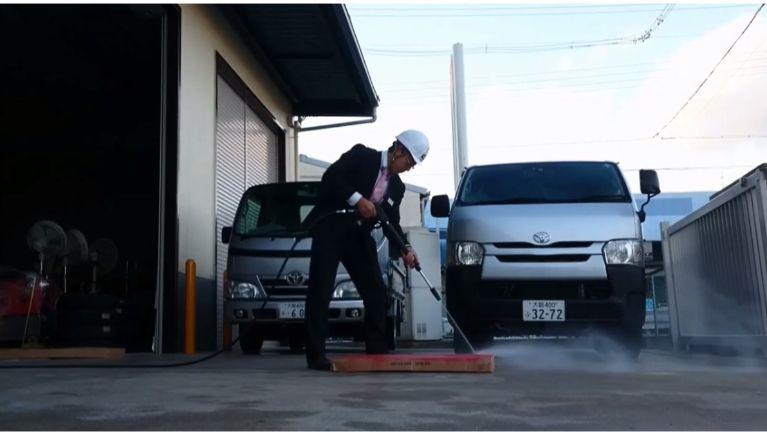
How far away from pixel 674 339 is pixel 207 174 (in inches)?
247

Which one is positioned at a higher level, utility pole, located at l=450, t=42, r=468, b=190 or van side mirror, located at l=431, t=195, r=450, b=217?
utility pole, located at l=450, t=42, r=468, b=190

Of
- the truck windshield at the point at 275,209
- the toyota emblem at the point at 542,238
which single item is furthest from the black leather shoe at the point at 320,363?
the truck windshield at the point at 275,209

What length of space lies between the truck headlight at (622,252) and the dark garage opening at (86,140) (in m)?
6.19

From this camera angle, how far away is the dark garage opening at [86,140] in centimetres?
1100

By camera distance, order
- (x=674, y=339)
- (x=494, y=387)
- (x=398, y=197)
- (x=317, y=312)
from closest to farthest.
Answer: (x=494, y=387)
(x=317, y=312)
(x=398, y=197)
(x=674, y=339)

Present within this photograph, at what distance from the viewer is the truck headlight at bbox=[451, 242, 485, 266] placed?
22.5 feet

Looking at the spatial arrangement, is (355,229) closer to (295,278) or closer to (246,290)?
(295,278)

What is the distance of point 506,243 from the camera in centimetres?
680

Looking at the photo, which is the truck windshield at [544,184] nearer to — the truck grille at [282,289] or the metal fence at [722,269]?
the metal fence at [722,269]

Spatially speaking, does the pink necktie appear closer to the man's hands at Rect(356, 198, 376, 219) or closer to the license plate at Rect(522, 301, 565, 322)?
the man's hands at Rect(356, 198, 376, 219)

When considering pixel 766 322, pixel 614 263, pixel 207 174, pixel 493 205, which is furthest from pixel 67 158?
pixel 766 322

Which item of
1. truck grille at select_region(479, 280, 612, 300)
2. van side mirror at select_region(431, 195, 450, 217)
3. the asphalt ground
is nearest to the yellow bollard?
van side mirror at select_region(431, 195, 450, 217)

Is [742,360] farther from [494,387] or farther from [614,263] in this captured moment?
[494,387]

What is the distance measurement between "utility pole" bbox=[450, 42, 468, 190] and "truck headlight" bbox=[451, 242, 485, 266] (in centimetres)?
1071
